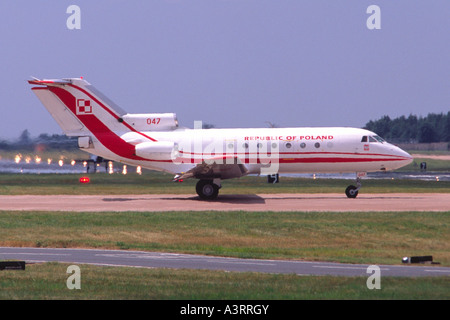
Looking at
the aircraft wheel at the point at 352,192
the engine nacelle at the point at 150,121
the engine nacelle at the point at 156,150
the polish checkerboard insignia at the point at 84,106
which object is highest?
the polish checkerboard insignia at the point at 84,106

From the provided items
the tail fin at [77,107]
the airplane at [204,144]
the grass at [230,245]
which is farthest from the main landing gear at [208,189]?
the grass at [230,245]

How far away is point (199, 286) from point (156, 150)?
2469cm

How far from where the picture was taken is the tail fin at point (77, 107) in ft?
132

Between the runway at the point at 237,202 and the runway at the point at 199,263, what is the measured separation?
12470 millimetres

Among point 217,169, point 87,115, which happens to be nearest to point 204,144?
point 217,169

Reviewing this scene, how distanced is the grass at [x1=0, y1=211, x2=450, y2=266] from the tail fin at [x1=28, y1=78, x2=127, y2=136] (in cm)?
807

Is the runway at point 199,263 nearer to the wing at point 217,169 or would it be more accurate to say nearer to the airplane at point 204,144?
the wing at point 217,169

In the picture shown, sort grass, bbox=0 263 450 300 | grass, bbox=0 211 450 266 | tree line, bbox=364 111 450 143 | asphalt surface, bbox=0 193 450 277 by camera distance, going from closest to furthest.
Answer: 1. grass, bbox=0 263 450 300
2. asphalt surface, bbox=0 193 450 277
3. grass, bbox=0 211 450 266
4. tree line, bbox=364 111 450 143

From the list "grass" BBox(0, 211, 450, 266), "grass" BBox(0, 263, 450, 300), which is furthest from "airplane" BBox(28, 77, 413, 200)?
"grass" BBox(0, 263, 450, 300)

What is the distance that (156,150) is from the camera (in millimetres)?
40375

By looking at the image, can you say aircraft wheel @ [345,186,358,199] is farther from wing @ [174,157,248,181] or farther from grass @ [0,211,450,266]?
grass @ [0,211,450,266]

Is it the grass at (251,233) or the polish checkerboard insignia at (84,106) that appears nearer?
the grass at (251,233)

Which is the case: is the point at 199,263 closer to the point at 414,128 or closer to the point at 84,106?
the point at 84,106

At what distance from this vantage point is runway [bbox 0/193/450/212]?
3609 centimetres
